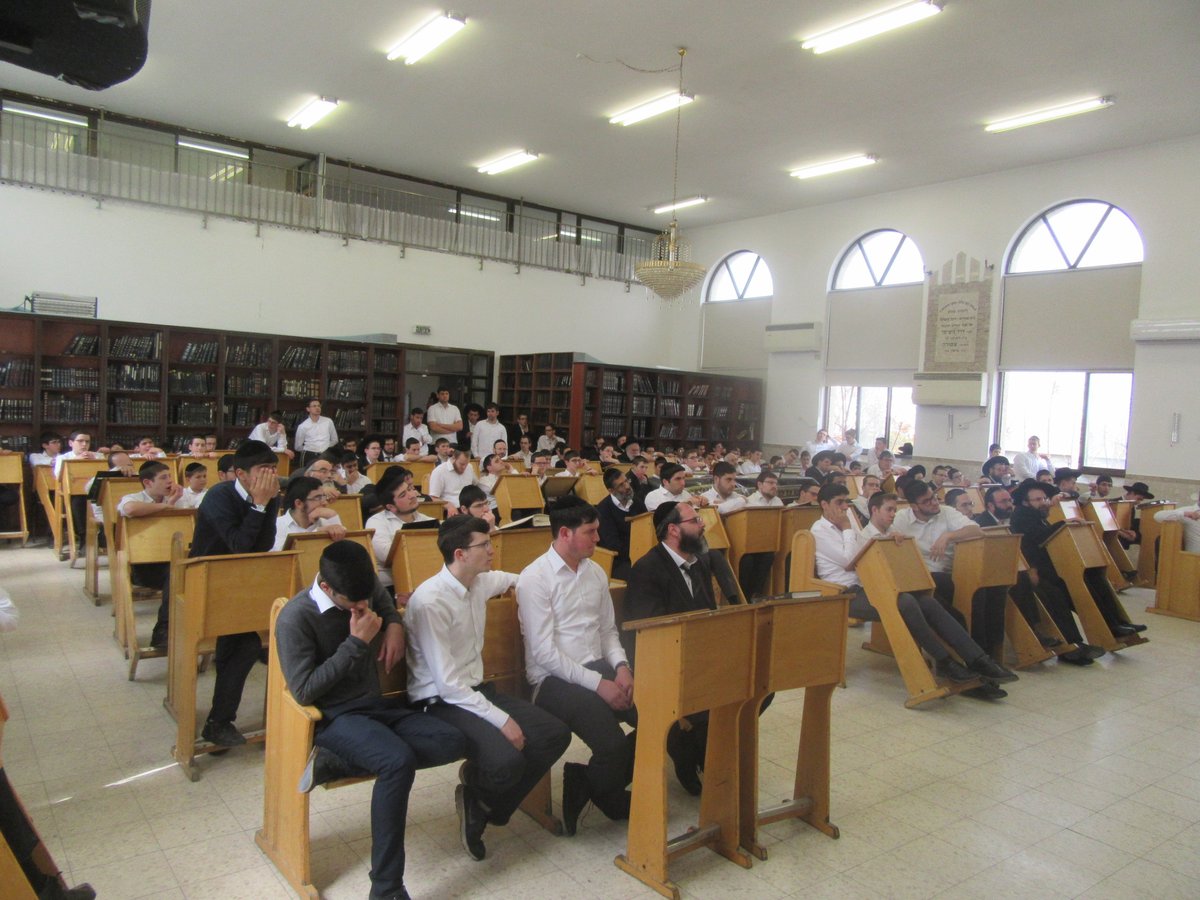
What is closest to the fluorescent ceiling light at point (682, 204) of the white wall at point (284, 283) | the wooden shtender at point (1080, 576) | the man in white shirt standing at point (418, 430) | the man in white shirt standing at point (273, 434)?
the white wall at point (284, 283)

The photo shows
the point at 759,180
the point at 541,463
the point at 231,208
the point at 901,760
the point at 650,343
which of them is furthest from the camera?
the point at 650,343

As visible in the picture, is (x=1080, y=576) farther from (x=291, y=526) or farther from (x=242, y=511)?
(x=242, y=511)

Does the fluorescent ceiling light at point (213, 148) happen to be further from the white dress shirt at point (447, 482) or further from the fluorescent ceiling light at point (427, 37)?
the white dress shirt at point (447, 482)

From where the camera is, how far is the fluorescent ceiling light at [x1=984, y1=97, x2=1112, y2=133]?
8844mm

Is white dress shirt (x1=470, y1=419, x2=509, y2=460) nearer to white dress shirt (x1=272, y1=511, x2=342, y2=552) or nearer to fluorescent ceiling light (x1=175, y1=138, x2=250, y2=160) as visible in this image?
fluorescent ceiling light (x1=175, y1=138, x2=250, y2=160)

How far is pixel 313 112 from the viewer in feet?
33.7

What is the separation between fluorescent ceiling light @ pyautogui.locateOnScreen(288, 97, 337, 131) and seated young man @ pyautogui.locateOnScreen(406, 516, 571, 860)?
8827 mm

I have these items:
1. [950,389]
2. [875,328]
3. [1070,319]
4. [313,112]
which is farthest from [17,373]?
[1070,319]

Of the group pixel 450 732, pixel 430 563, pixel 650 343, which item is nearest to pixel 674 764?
pixel 450 732

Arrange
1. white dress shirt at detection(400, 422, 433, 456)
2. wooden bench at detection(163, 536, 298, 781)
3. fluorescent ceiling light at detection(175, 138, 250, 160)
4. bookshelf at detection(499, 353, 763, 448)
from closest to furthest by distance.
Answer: wooden bench at detection(163, 536, 298, 781) < white dress shirt at detection(400, 422, 433, 456) < fluorescent ceiling light at detection(175, 138, 250, 160) < bookshelf at detection(499, 353, 763, 448)

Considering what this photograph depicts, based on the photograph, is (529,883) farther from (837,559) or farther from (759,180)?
(759,180)

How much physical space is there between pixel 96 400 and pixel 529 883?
353 inches

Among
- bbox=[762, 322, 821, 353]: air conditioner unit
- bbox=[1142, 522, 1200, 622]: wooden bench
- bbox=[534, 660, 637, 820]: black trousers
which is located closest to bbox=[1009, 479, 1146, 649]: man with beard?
bbox=[1142, 522, 1200, 622]: wooden bench

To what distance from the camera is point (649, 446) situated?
13766mm
